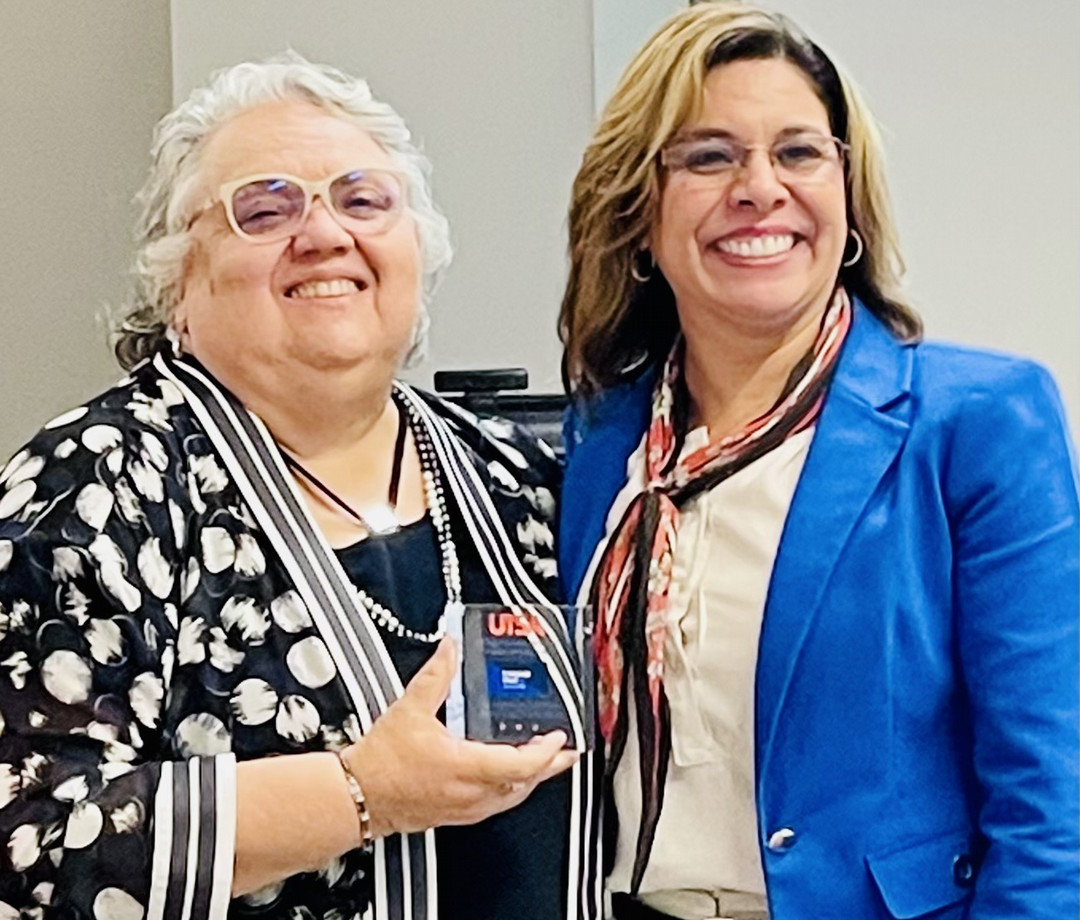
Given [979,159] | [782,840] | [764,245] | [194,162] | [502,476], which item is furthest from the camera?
[979,159]

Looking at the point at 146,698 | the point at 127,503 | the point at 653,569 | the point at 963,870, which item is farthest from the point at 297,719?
the point at 963,870

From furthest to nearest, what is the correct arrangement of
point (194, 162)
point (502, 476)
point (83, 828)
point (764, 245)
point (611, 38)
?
point (611, 38) < point (502, 476) < point (194, 162) < point (764, 245) < point (83, 828)

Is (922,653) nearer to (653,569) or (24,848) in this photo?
(653,569)

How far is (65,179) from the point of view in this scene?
2.28m

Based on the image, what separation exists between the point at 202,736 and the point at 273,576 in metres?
0.16

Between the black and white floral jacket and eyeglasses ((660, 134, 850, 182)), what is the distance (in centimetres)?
55

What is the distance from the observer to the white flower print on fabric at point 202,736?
1.24 m

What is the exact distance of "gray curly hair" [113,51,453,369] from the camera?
1.43 m

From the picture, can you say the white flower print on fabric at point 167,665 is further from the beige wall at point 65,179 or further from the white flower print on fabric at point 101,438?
the beige wall at point 65,179

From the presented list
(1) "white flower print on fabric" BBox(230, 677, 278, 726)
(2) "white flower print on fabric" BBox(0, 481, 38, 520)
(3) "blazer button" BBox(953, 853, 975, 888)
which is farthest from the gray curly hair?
(3) "blazer button" BBox(953, 853, 975, 888)

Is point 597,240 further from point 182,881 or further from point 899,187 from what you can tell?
point 899,187

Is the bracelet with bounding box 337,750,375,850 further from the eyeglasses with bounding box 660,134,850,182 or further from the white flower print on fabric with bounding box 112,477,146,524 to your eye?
the eyeglasses with bounding box 660,134,850,182

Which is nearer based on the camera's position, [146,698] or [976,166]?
[146,698]

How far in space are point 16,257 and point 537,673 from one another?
1402mm
